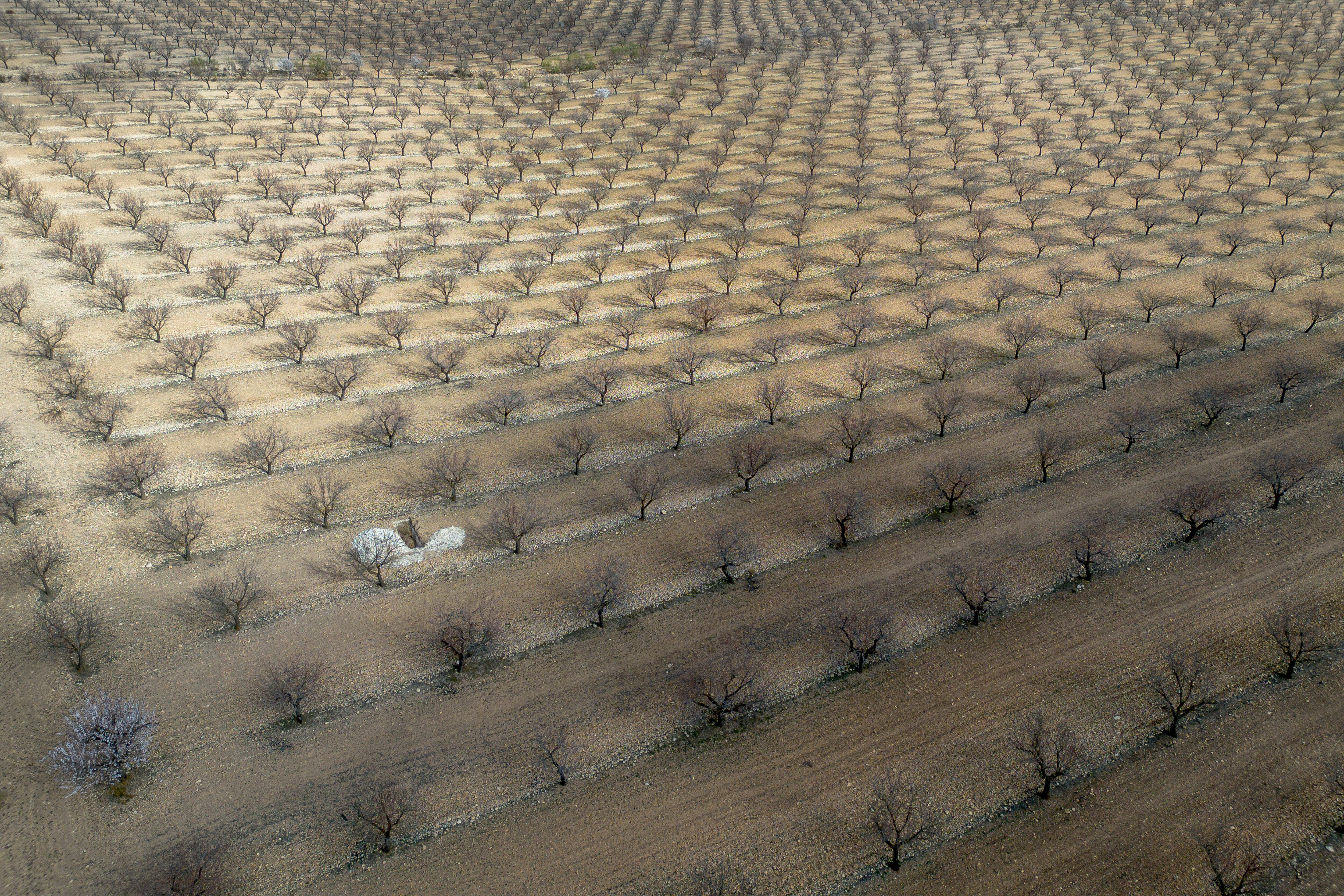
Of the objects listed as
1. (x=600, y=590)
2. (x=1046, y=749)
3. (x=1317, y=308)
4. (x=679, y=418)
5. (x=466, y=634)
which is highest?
(x=1317, y=308)

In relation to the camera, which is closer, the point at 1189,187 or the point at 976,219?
the point at 976,219

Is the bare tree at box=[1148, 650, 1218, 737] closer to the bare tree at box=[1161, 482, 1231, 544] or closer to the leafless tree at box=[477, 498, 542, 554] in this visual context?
the bare tree at box=[1161, 482, 1231, 544]

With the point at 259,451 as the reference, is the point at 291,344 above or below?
above

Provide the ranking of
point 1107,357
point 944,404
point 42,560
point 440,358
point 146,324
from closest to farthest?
point 42,560, point 944,404, point 1107,357, point 440,358, point 146,324

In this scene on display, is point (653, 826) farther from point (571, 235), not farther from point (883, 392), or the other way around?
point (571, 235)

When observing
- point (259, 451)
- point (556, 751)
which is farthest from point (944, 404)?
point (259, 451)

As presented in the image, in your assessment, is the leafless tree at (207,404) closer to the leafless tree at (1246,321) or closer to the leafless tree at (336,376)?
the leafless tree at (336,376)

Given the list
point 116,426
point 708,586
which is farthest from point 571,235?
point 708,586

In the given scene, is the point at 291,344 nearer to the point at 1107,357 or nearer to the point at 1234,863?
the point at 1107,357
